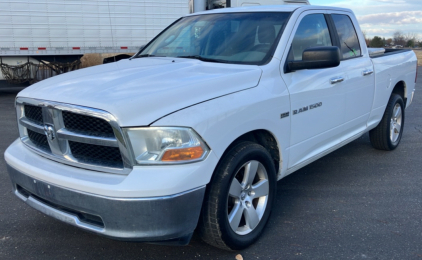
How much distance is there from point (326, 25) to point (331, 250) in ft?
7.96

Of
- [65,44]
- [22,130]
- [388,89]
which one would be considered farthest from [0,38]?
[388,89]

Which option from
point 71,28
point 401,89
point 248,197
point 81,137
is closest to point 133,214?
point 81,137

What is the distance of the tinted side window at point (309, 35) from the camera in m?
3.81

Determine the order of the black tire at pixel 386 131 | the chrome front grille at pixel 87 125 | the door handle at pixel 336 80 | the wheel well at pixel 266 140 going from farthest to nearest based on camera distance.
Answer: the black tire at pixel 386 131, the door handle at pixel 336 80, the wheel well at pixel 266 140, the chrome front grille at pixel 87 125

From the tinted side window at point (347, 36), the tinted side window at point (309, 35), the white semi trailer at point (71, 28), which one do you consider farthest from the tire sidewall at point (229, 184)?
the white semi trailer at point (71, 28)

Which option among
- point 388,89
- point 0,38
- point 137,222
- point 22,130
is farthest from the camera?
point 0,38

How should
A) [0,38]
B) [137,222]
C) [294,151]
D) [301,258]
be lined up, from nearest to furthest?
[137,222] < [301,258] < [294,151] < [0,38]

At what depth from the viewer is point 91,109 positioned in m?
2.54

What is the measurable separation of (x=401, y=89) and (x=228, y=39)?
10.9 feet

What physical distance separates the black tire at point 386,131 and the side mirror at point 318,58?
2.41 metres

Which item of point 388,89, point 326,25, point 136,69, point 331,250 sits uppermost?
point 326,25

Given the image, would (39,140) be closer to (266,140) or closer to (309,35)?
(266,140)

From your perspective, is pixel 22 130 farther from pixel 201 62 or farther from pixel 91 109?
pixel 201 62

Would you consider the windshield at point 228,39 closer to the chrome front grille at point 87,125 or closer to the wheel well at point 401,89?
the chrome front grille at point 87,125
